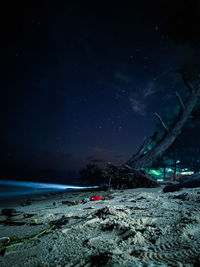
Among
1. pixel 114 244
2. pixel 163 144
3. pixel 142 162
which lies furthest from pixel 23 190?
pixel 114 244

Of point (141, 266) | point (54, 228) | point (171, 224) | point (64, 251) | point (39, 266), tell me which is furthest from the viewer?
point (54, 228)

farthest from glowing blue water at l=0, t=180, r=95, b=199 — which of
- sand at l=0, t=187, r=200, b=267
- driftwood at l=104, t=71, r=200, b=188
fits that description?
sand at l=0, t=187, r=200, b=267

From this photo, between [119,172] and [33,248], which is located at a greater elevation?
[119,172]

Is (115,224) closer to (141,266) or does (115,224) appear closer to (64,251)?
(64,251)

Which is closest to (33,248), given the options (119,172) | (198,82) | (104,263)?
(104,263)

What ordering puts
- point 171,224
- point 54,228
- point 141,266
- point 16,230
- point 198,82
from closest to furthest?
point 141,266
point 171,224
point 54,228
point 16,230
point 198,82

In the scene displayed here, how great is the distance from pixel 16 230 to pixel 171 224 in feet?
5.94

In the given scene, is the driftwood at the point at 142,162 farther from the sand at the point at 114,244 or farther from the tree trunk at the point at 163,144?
the sand at the point at 114,244

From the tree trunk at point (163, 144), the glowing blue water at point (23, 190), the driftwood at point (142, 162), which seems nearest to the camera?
the driftwood at point (142, 162)

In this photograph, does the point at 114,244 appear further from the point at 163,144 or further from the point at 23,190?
the point at 23,190

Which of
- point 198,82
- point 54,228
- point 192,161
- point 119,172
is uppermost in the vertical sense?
point 198,82

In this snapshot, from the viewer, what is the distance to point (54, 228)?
5.37 ft

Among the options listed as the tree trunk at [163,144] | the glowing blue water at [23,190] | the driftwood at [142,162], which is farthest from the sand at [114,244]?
the glowing blue water at [23,190]

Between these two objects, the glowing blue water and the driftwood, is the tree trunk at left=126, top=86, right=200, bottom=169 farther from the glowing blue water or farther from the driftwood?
the glowing blue water
